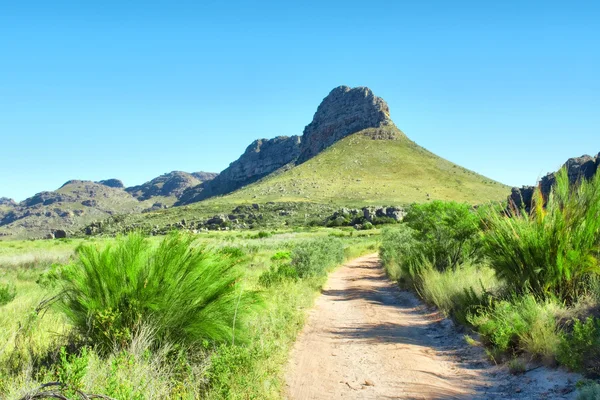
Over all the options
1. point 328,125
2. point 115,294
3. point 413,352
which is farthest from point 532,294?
point 328,125

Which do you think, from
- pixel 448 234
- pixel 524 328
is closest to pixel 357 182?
pixel 448 234

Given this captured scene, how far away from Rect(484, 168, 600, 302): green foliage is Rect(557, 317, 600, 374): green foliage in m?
1.72

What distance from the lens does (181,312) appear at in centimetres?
438

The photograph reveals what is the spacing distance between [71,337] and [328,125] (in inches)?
5910

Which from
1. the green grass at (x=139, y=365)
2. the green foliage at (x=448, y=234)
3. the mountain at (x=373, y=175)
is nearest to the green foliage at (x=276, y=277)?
the green foliage at (x=448, y=234)

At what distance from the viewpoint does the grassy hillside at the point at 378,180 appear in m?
89.1

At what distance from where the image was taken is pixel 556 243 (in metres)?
6.66

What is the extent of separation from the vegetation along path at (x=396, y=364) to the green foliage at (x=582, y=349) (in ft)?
0.67

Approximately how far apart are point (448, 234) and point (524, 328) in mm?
7270

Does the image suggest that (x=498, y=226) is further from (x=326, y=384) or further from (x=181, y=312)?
(x=181, y=312)

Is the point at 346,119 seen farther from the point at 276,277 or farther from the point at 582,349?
the point at 582,349

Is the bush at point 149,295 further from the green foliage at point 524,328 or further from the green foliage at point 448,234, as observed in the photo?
the green foliage at point 448,234

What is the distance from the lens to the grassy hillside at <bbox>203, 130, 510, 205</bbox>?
89.1m

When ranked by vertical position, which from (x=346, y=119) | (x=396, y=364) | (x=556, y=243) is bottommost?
(x=396, y=364)
